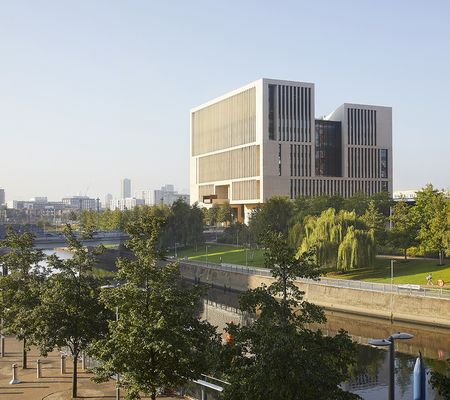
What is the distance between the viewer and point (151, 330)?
64.7 feet

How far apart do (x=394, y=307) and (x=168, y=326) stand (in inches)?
1518

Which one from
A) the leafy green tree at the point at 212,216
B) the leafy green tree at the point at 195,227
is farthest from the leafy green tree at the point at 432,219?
the leafy green tree at the point at 212,216

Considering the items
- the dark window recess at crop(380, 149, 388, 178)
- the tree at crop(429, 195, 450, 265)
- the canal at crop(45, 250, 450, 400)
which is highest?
the dark window recess at crop(380, 149, 388, 178)

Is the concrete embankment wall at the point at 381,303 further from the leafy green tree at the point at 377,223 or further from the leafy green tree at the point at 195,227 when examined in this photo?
the leafy green tree at the point at 195,227

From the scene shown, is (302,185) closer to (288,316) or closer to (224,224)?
(224,224)

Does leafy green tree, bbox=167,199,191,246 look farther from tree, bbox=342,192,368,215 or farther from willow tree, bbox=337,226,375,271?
willow tree, bbox=337,226,375,271

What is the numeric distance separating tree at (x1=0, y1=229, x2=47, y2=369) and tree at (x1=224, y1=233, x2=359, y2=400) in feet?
40.2

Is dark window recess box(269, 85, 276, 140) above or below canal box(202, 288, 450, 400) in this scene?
above

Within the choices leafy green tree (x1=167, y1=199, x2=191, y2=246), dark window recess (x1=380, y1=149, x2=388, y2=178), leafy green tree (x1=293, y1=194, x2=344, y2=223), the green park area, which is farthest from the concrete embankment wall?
dark window recess (x1=380, y1=149, x2=388, y2=178)

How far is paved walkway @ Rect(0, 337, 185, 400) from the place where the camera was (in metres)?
26.1

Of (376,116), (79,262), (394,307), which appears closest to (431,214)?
(394,307)

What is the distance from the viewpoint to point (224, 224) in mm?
152625

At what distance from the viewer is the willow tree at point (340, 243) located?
6781 centimetres

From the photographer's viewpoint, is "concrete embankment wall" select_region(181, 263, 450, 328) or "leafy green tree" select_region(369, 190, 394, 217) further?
"leafy green tree" select_region(369, 190, 394, 217)
